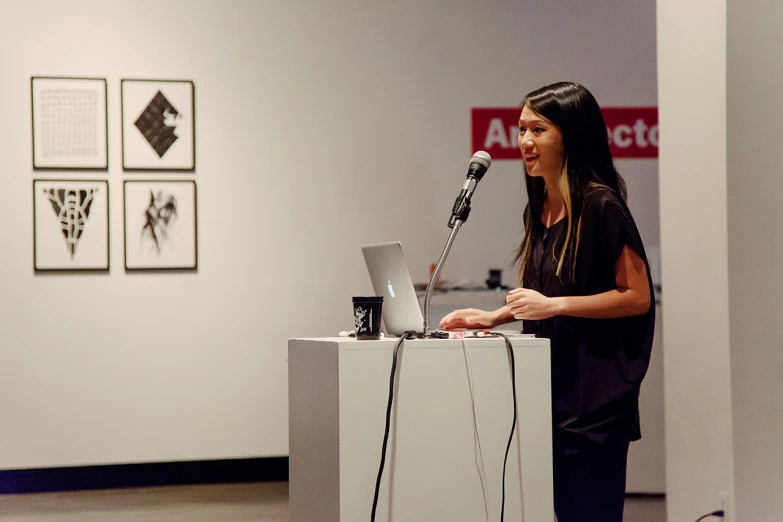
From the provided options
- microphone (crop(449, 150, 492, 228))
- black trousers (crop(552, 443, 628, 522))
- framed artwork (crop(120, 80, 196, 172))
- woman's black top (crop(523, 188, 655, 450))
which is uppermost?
framed artwork (crop(120, 80, 196, 172))

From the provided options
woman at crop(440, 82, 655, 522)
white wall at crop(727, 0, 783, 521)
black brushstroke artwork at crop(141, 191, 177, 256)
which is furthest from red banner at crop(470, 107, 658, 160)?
woman at crop(440, 82, 655, 522)

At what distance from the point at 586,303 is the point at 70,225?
132 inches

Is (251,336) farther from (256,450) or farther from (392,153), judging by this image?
(392,153)

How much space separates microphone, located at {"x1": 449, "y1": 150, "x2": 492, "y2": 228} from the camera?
6.59ft

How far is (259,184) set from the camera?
15.7 ft

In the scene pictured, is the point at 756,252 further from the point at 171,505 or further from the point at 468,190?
the point at 171,505

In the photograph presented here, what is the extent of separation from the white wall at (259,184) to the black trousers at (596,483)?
297 cm

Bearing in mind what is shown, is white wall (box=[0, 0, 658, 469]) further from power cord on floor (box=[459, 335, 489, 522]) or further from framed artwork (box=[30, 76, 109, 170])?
power cord on floor (box=[459, 335, 489, 522])

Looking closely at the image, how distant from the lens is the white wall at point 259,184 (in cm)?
457

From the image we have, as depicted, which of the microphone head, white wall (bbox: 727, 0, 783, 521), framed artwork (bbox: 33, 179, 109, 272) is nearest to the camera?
the microphone head

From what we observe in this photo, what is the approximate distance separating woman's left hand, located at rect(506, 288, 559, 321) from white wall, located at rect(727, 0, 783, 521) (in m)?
0.85

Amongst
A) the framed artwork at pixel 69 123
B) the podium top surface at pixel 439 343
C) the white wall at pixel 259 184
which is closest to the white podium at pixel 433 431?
the podium top surface at pixel 439 343

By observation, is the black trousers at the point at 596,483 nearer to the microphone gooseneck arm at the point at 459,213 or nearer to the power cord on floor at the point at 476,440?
the power cord on floor at the point at 476,440

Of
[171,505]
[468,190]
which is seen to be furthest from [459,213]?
[171,505]
